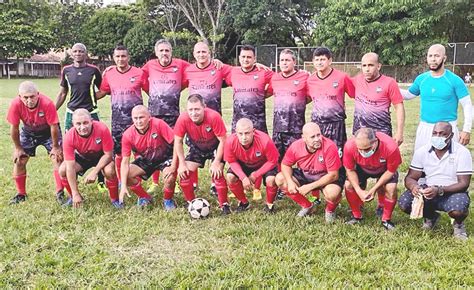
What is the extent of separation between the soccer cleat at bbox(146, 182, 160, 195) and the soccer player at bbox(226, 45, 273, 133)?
1.56 meters

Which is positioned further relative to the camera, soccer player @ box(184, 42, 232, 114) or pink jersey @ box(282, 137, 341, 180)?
soccer player @ box(184, 42, 232, 114)

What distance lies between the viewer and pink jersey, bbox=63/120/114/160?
5629mm

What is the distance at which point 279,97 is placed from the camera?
19.3ft

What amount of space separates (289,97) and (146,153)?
1869 millimetres

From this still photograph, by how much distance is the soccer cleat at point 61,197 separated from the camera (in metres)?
5.90

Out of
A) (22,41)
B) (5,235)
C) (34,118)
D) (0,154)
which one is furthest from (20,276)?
(22,41)

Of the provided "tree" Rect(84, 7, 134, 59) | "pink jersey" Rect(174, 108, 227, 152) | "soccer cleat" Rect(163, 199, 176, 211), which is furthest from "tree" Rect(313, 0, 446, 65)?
"soccer cleat" Rect(163, 199, 176, 211)

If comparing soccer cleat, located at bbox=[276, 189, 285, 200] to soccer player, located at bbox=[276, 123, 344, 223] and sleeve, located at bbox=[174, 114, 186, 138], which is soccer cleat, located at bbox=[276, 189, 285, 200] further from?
sleeve, located at bbox=[174, 114, 186, 138]

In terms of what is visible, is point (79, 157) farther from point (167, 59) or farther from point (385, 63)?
point (385, 63)

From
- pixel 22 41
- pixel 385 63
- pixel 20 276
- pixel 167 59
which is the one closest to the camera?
pixel 20 276

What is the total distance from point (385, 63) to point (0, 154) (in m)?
27.1

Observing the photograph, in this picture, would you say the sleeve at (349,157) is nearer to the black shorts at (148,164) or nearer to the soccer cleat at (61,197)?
the black shorts at (148,164)

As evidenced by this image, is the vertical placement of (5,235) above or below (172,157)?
below

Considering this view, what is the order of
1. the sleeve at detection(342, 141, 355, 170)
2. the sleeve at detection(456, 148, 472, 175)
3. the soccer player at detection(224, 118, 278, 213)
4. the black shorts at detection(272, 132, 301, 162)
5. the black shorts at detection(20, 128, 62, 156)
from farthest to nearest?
the black shorts at detection(20, 128, 62, 156), the black shorts at detection(272, 132, 301, 162), the soccer player at detection(224, 118, 278, 213), the sleeve at detection(342, 141, 355, 170), the sleeve at detection(456, 148, 472, 175)
